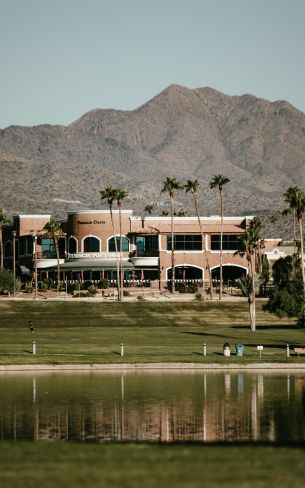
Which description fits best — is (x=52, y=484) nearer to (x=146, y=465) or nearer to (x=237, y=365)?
(x=146, y=465)

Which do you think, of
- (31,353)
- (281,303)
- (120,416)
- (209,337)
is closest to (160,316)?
(281,303)

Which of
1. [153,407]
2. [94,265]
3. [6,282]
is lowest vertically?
[153,407]

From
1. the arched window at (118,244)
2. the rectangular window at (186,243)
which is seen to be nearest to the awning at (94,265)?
the arched window at (118,244)

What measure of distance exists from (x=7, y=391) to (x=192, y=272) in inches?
4297

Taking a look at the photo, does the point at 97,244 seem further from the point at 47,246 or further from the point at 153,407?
the point at 153,407

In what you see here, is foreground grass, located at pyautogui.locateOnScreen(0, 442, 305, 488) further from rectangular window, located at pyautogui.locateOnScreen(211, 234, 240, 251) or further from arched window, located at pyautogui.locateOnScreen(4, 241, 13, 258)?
arched window, located at pyautogui.locateOnScreen(4, 241, 13, 258)

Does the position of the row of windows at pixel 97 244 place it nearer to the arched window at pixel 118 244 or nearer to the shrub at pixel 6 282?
the arched window at pixel 118 244

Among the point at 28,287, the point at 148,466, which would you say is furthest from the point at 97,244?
the point at 148,466

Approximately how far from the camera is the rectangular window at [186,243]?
15838cm

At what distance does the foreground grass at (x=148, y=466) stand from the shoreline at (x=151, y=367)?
31076mm

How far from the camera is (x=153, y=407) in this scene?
4519 cm

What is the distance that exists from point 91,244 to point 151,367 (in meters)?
98.0

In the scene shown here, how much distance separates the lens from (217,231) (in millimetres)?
159625

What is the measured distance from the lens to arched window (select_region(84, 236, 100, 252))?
16000cm
